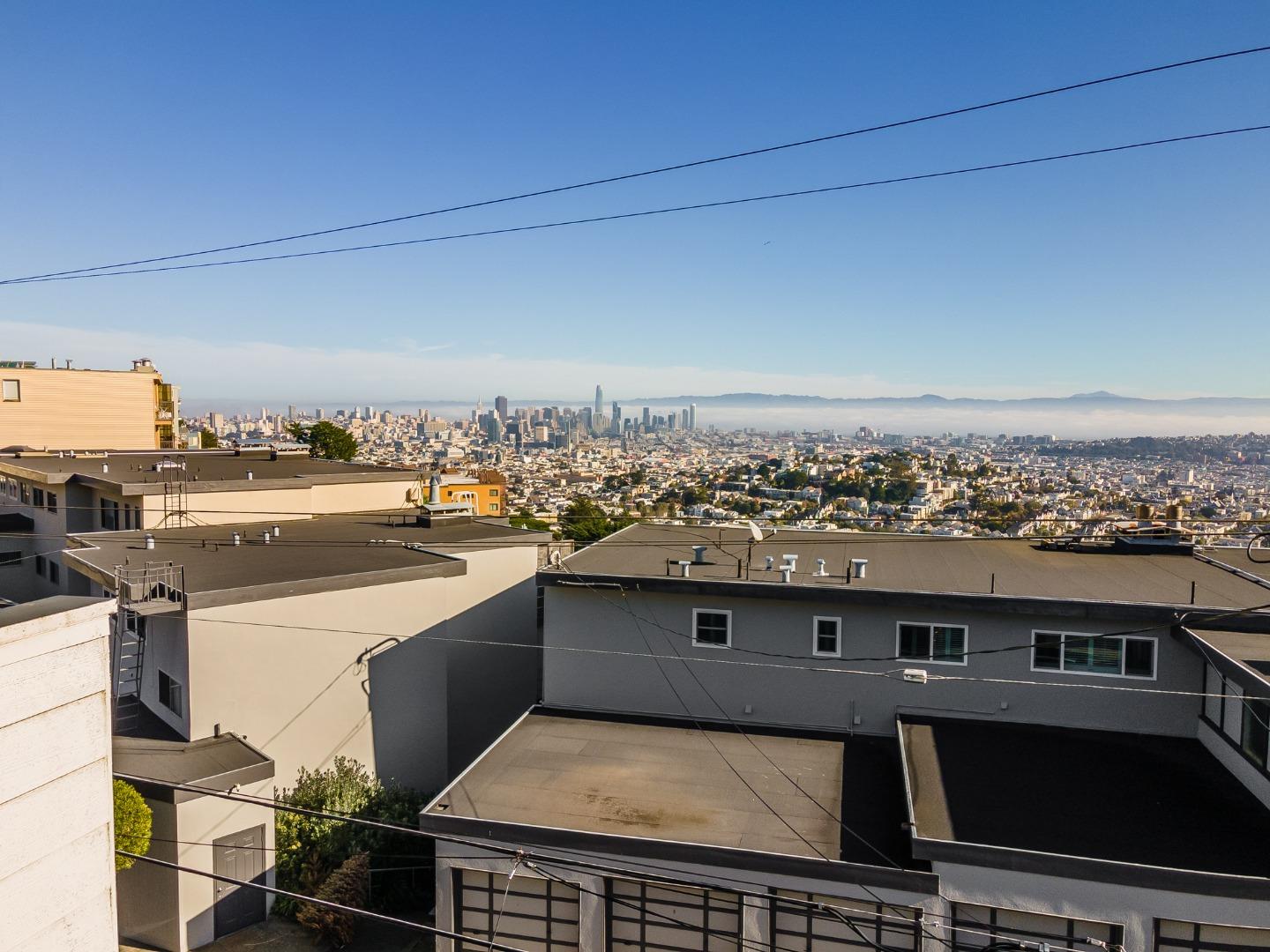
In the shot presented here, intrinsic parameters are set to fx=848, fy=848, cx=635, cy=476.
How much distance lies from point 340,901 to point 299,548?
30.0 ft

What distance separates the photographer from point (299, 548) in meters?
20.0

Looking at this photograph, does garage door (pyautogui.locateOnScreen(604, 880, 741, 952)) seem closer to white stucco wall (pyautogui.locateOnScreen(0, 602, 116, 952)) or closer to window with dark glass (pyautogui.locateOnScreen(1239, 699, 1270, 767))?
window with dark glass (pyautogui.locateOnScreen(1239, 699, 1270, 767))

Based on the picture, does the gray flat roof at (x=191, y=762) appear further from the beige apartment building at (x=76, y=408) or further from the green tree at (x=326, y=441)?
the green tree at (x=326, y=441)

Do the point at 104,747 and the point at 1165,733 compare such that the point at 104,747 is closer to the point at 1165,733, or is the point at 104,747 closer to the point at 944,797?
the point at 944,797

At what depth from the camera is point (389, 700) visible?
53.3 feet

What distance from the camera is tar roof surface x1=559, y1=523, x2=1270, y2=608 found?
14.6 metres

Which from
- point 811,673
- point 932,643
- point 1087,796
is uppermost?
point 932,643

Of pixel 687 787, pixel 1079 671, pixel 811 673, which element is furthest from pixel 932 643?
pixel 687 787

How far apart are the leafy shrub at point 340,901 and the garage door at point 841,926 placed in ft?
21.2

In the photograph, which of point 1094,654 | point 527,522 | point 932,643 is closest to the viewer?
point 1094,654

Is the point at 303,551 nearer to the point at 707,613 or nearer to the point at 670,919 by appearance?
the point at 707,613

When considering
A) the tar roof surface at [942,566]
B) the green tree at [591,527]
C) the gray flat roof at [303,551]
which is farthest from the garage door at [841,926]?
the green tree at [591,527]

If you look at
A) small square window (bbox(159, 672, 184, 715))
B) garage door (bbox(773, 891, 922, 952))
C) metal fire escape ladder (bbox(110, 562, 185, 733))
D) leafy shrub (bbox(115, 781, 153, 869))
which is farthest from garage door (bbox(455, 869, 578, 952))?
metal fire escape ladder (bbox(110, 562, 185, 733))

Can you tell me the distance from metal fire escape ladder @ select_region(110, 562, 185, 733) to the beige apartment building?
35.7 meters
